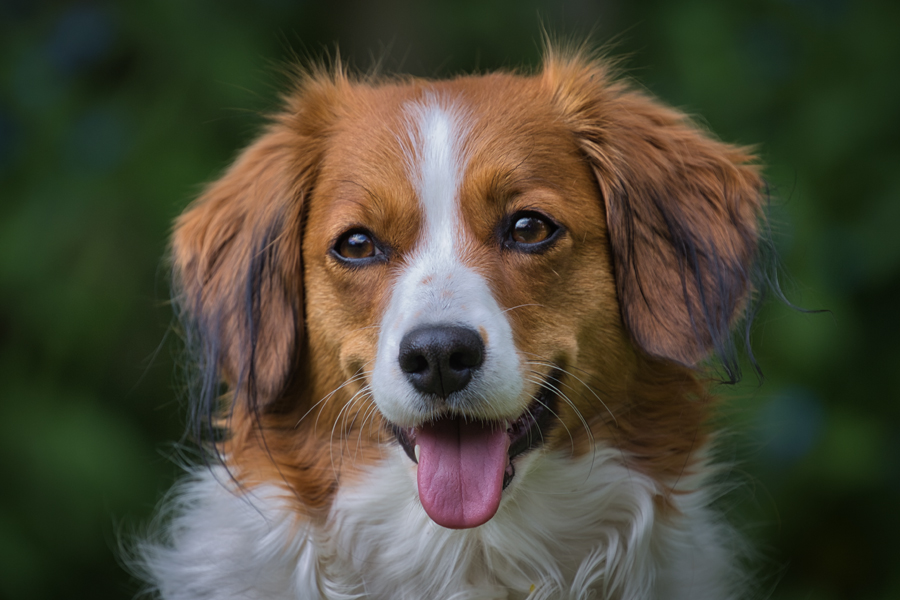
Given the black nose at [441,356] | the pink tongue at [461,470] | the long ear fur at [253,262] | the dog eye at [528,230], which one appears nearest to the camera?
Answer: the black nose at [441,356]

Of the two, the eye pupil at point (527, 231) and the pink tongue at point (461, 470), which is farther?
the eye pupil at point (527, 231)

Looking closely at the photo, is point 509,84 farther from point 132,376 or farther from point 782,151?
point 132,376

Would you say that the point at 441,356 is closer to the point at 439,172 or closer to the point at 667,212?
the point at 439,172

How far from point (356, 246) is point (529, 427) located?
652mm

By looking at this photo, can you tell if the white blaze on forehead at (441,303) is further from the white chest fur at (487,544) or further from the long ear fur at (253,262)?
the long ear fur at (253,262)

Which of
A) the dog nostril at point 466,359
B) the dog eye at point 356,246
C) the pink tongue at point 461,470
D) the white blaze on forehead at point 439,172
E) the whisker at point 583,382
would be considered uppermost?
the white blaze on forehead at point 439,172

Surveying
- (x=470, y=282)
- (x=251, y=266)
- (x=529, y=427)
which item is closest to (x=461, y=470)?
(x=529, y=427)

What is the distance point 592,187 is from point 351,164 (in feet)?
2.17

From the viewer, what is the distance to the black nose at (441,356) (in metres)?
2.00

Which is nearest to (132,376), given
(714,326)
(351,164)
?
(351,164)

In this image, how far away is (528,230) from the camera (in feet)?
7.59

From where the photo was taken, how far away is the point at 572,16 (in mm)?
4250

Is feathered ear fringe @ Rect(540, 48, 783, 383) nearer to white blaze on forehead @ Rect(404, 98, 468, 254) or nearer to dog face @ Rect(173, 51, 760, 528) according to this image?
dog face @ Rect(173, 51, 760, 528)

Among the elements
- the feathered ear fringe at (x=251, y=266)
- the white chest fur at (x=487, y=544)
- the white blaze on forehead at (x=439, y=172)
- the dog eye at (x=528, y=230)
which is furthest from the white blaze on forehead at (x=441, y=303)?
the feathered ear fringe at (x=251, y=266)
